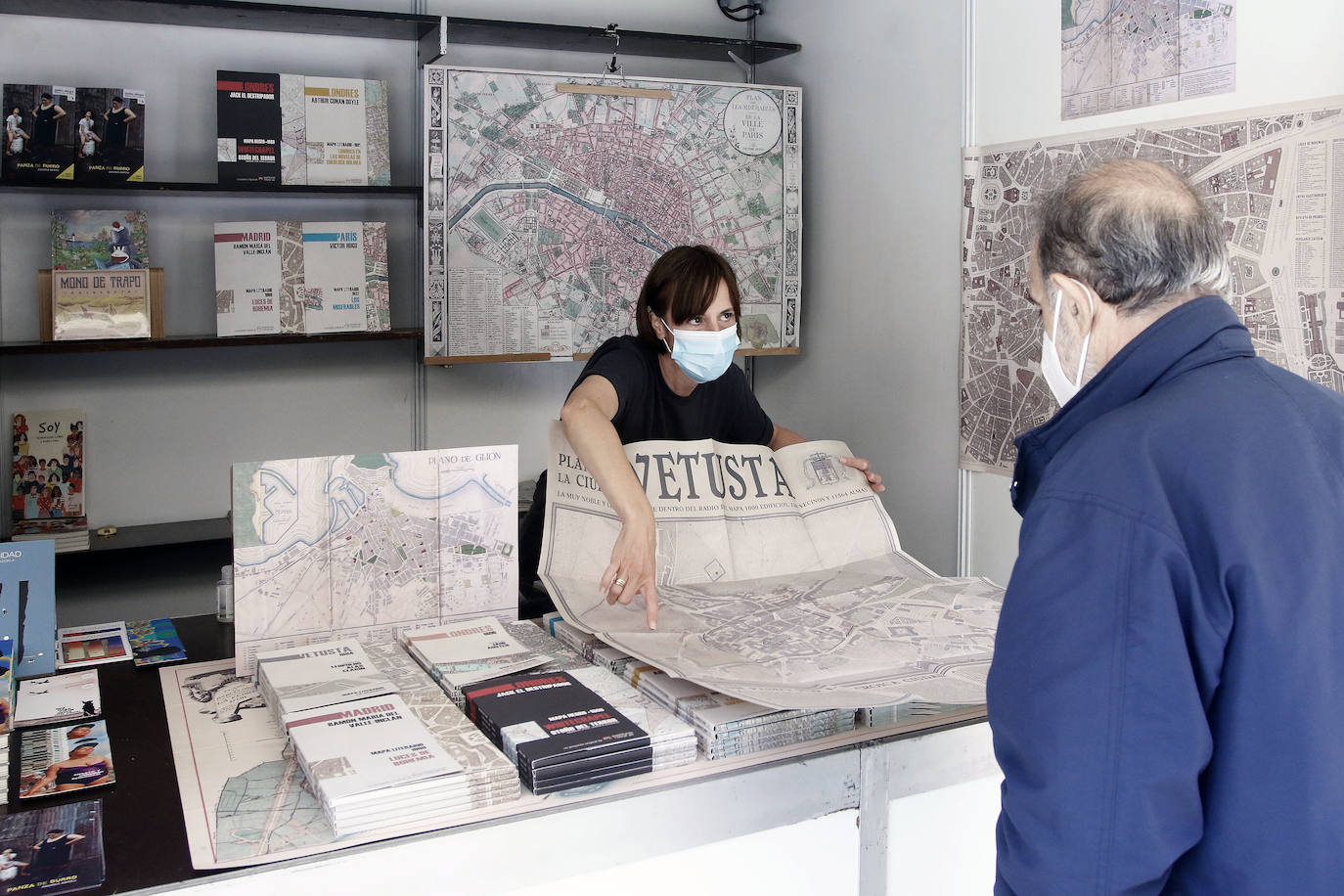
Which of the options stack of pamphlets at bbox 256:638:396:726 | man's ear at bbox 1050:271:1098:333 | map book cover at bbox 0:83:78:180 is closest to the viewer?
man's ear at bbox 1050:271:1098:333

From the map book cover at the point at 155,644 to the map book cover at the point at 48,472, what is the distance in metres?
1.57

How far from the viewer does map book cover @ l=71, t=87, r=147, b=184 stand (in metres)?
3.11

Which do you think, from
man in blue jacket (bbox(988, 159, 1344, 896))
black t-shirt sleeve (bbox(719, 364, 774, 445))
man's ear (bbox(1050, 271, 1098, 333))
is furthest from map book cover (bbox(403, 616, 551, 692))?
black t-shirt sleeve (bbox(719, 364, 774, 445))

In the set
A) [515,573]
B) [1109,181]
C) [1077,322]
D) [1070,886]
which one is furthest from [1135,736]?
[515,573]

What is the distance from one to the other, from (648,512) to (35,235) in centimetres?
242

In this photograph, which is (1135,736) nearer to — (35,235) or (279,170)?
(279,170)

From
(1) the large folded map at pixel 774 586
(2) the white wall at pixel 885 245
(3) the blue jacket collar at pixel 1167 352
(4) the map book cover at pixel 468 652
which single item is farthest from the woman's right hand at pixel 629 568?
(2) the white wall at pixel 885 245

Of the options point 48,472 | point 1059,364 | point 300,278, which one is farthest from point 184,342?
point 1059,364

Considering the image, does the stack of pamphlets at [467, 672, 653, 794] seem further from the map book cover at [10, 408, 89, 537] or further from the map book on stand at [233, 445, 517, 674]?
the map book cover at [10, 408, 89, 537]

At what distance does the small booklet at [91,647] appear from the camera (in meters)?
1.72

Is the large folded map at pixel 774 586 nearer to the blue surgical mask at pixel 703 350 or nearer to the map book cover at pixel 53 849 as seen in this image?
the blue surgical mask at pixel 703 350

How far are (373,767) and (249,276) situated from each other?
245 cm

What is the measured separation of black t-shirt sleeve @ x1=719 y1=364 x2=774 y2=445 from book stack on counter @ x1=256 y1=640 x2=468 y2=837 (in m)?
1.24

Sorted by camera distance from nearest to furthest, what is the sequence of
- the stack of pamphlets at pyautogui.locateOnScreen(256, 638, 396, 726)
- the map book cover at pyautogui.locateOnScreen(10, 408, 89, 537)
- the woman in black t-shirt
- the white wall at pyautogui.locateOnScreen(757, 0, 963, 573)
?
1. the stack of pamphlets at pyautogui.locateOnScreen(256, 638, 396, 726)
2. the woman in black t-shirt
3. the white wall at pyautogui.locateOnScreen(757, 0, 963, 573)
4. the map book cover at pyautogui.locateOnScreen(10, 408, 89, 537)
